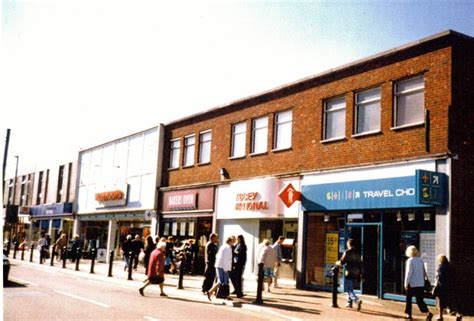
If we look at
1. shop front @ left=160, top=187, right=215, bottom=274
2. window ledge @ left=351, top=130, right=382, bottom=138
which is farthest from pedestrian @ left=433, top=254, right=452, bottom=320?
shop front @ left=160, top=187, right=215, bottom=274

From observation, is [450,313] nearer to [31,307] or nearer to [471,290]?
[471,290]

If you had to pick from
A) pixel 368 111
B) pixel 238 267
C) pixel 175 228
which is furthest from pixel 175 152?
pixel 238 267

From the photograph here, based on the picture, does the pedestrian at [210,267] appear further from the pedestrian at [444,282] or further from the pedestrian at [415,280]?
the pedestrian at [444,282]

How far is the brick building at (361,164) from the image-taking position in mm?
14219

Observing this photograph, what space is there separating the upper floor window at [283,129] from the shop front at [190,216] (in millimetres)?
4484

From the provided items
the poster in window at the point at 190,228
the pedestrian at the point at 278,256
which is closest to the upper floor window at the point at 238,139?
the poster in window at the point at 190,228

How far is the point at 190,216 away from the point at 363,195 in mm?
10795

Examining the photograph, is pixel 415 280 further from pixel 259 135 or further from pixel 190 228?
pixel 190 228

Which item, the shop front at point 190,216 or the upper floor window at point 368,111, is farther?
the shop front at point 190,216

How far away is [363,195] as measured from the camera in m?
16.1

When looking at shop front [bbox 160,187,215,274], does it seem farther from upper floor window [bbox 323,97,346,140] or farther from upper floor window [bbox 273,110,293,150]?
upper floor window [bbox 323,97,346,140]

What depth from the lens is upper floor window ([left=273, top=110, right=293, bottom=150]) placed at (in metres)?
20.0

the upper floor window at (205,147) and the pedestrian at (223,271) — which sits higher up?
the upper floor window at (205,147)

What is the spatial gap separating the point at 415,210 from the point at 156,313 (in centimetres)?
820
